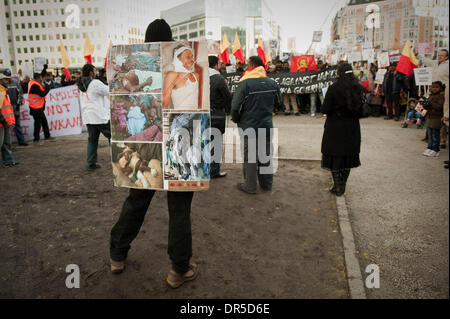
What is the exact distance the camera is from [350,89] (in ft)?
16.0

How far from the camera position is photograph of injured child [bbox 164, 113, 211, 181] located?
8.64 ft

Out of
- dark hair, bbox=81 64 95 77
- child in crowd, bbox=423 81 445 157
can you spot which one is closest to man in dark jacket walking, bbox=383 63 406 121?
child in crowd, bbox=423 81 445 157

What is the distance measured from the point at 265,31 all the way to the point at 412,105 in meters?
124

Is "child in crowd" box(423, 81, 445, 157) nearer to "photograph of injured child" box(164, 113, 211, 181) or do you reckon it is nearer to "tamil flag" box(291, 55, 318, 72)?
"photograph of injured child" box(164, 113, 211, 181)

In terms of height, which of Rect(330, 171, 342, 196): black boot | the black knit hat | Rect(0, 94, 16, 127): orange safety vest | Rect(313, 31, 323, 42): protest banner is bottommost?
Rect(330, 171, 342, 196): black boot

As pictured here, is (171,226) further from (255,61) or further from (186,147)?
(255,61)

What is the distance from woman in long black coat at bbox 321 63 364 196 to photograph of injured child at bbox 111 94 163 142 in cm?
311

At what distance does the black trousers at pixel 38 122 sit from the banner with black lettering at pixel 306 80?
892 cm

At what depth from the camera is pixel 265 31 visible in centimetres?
12694

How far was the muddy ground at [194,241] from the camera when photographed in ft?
9.82

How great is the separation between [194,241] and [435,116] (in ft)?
20.1

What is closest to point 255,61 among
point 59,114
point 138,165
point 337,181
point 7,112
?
point 337,181
